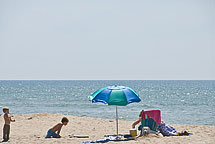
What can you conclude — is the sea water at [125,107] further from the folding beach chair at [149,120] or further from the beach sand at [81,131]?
the folding beach chair at [149,120]

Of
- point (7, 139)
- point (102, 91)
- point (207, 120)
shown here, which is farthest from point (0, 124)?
point (207, 120)

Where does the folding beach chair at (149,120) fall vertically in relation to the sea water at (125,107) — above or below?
above

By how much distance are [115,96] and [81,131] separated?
14.2 ft

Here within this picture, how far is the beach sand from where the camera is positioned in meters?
8.91

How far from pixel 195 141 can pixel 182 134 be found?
3.76 ft

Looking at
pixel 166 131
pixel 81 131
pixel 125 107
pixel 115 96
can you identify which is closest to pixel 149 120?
pixel 166 131

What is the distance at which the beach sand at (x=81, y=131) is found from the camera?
8914mm

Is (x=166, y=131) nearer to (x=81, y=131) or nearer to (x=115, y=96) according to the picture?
(x=115, y=96)

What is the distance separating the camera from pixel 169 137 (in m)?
9.32

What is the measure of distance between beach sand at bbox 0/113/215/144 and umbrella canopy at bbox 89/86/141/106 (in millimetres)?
1205

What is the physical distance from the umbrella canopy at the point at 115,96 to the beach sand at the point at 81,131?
121 centimetres

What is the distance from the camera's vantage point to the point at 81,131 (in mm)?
12641

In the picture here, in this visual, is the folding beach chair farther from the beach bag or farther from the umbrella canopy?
the umbrella canopy

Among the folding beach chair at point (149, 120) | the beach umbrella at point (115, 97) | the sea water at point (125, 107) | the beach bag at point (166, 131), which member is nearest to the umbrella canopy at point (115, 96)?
the beach umbrella at point (115, 97)
